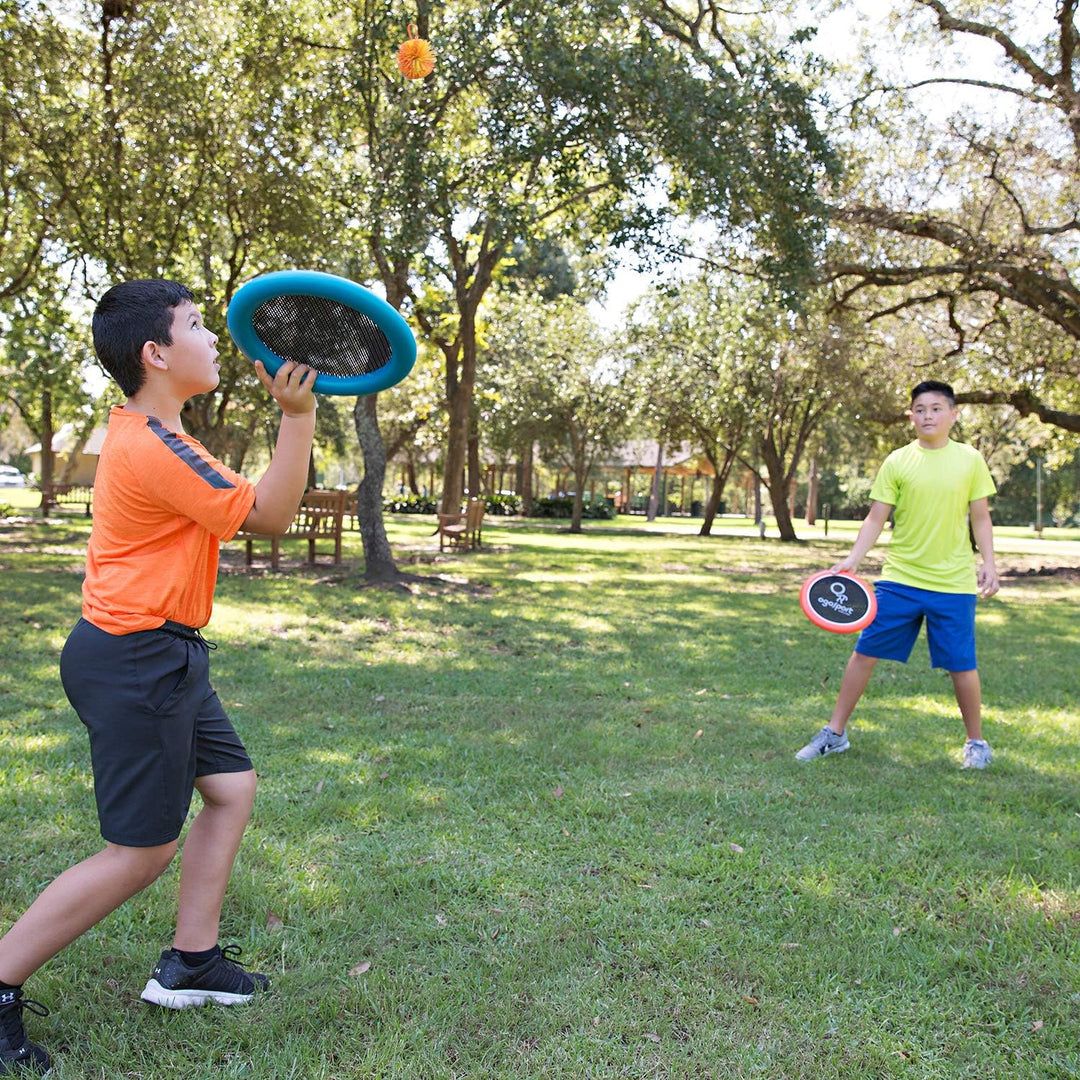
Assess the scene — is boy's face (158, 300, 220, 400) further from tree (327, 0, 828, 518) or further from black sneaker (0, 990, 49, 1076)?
tree (327, 0, 828, 518)

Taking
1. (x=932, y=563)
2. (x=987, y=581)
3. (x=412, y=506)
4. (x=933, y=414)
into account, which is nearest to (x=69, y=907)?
(x=932, y=563)

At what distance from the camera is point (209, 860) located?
2.51m

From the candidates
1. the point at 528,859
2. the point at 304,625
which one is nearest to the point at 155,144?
the point at 304,625

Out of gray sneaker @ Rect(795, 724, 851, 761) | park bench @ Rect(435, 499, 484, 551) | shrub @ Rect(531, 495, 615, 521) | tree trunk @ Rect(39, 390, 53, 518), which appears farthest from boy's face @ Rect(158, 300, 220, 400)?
shrub @ Rect(531, 495, 615, 521)

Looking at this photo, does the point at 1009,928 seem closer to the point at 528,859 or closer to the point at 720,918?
the point at 720,918

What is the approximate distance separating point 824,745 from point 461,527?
46.9ft

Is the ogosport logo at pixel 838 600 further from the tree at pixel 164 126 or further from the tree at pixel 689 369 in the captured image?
the tree at pixel 689 369

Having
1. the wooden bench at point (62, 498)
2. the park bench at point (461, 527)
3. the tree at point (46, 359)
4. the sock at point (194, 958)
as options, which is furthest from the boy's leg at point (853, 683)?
the wooden bench at point (62, 498)

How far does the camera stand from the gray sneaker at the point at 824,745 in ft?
16.3

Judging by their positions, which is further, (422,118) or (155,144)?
(155,144)

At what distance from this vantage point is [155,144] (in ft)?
44.4

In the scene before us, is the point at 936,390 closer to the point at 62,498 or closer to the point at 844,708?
the point at 844,708

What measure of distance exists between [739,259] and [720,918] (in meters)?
12.6

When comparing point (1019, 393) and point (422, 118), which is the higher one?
point (422, 118)
